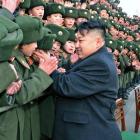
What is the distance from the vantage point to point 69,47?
4422mm

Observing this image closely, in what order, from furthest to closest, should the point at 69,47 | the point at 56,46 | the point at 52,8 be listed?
the point at 52,8, the point at 69,47, the point at 56,46

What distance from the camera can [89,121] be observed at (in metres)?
3.00

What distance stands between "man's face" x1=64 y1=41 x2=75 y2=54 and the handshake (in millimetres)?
1385

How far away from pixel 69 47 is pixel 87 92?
154cm

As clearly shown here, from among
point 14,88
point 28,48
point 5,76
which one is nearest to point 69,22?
point 28,48

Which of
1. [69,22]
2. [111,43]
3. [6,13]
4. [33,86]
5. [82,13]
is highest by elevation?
[6,13]

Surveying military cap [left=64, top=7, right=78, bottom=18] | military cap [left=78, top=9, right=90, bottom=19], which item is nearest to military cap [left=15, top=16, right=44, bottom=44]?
military cap [left=64, top=7, right=78, bottom=18]

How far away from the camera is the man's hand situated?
95.1 inches

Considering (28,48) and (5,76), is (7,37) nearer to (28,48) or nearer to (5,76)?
(5,76)

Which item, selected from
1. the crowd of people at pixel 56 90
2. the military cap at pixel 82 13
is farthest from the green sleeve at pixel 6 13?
the military cap at pixel 82 13

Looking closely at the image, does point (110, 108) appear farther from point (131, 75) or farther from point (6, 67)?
point (131, 75)

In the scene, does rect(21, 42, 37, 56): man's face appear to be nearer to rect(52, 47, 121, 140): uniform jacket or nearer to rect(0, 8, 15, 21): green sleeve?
rect(0, 8, 15, 21): green sleeve

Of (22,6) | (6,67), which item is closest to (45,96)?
(6,67)

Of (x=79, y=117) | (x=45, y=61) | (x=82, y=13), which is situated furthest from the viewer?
(x=82, y=13)
